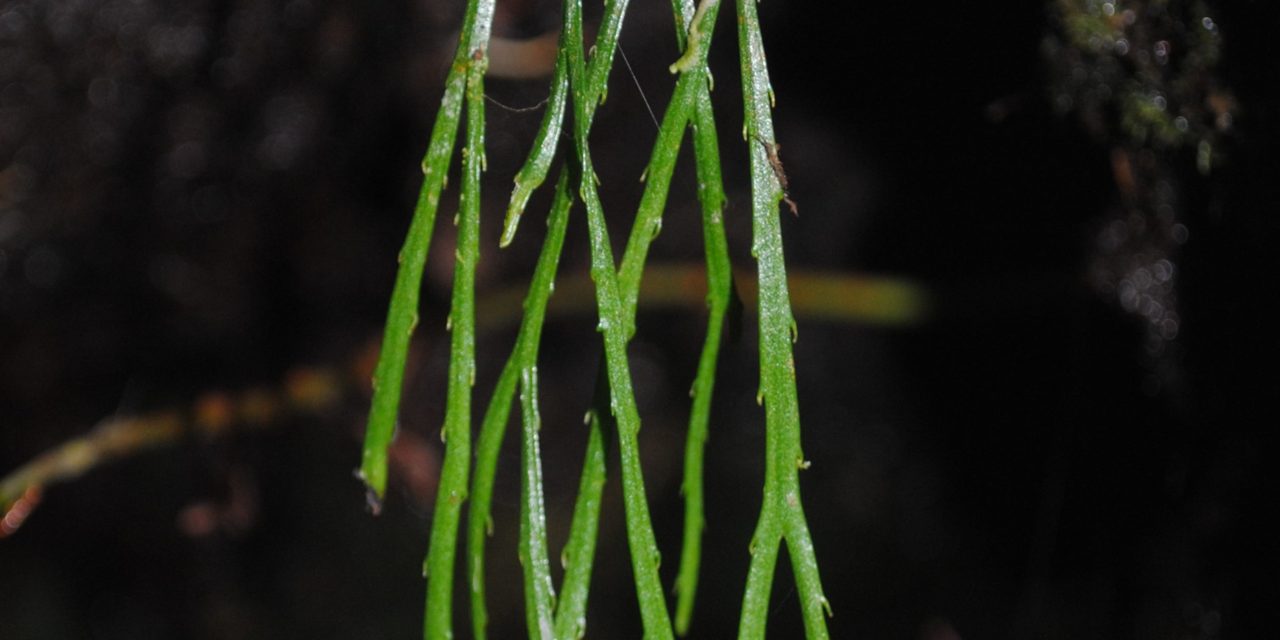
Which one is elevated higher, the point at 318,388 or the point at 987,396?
the point at 987,396

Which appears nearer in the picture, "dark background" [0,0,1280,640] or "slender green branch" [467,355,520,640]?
"slender green branch" [467,355,520,640]


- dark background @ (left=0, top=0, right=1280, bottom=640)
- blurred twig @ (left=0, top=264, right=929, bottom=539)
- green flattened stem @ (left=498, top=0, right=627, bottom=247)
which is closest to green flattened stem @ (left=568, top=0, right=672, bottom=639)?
green flattened stem @ (left=498, top=0, right=627, bottom=247)

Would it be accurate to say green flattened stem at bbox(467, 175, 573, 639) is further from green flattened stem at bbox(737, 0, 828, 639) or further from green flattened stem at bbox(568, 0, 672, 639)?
green flattened stem at bbox(737, 0, 828, 639)

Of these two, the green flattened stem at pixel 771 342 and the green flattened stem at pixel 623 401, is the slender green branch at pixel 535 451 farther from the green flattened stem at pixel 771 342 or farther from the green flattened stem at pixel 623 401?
the green flattened stem at pixel 771 342

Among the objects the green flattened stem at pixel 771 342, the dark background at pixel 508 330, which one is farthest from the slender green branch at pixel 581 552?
the dark background at pixel 508 330

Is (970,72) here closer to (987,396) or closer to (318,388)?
(987,396)

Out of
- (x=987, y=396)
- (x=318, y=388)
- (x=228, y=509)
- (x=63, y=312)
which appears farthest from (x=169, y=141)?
(x=987, y=396)
